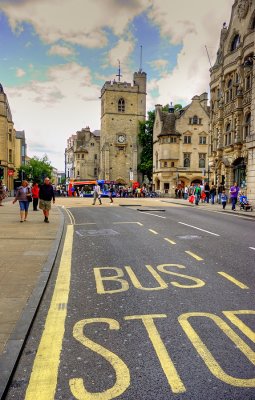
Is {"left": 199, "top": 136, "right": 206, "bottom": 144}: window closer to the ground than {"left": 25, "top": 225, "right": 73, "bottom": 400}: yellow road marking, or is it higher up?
higher up

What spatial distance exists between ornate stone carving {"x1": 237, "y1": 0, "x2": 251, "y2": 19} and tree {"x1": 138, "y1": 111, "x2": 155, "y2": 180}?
136ft

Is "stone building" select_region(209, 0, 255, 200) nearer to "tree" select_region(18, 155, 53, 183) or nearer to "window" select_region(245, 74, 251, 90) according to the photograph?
"window" select_region(245, 74, 251, 90)

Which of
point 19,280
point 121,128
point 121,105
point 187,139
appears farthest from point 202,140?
point 19,280

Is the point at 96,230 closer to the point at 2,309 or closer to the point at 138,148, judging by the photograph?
the point at 2,309

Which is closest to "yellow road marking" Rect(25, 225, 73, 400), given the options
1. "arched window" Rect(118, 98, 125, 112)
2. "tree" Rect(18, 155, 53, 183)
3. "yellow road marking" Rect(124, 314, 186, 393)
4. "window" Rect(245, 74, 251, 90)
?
"yellow road marking" Rect(124, 314, 186, 393)

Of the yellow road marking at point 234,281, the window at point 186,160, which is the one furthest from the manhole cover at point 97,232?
the window at point 186,160

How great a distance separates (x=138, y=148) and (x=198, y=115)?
2185 centimetres

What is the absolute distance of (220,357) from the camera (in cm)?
379

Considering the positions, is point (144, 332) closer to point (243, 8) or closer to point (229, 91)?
point (243, 8)

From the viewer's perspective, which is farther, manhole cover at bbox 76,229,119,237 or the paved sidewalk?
manhole cover at bbox 76,229,119,237

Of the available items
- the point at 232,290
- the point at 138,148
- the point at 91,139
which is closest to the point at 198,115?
the point at 138,148

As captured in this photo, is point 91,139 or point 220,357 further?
point 91,139

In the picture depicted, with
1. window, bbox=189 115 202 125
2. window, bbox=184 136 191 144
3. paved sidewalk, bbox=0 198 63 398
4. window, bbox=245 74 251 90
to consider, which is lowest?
paved sidewalk, bbox=0 198 63 398

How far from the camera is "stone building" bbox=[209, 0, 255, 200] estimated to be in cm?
2927
